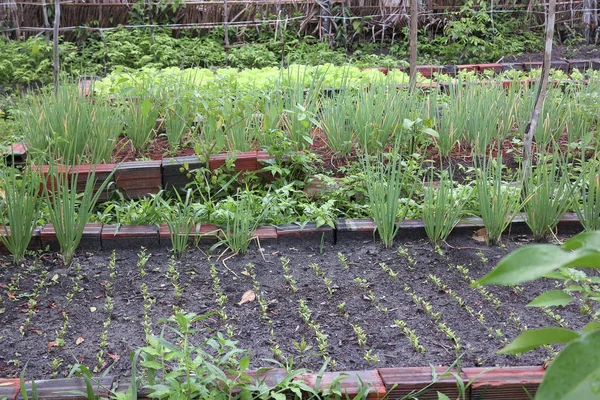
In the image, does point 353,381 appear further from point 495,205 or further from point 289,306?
point 495,205

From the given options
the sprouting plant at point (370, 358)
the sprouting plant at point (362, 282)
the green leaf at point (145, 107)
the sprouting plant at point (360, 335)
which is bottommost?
the sprouting plant at point (370, 358)

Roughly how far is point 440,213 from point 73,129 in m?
2.24

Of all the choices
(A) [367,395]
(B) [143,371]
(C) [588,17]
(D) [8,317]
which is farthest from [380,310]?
(C) [588,17]

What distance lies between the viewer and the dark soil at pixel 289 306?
2.38 metres

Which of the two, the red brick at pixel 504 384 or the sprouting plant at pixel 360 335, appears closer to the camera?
the red brick at pixel 504 384

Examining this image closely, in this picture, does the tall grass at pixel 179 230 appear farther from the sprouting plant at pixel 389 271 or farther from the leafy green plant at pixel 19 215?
the sprouting plant at pixel 389 271

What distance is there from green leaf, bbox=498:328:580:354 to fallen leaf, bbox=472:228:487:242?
8.13ft

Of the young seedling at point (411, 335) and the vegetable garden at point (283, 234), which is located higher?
the vegetable garden at point (283, 234)

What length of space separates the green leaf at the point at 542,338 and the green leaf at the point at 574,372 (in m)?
0.13

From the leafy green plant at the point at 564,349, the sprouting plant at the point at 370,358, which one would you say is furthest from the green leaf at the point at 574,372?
the sprouting plant at the point at 370,358

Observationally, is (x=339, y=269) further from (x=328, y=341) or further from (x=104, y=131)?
(x=104, y=131)

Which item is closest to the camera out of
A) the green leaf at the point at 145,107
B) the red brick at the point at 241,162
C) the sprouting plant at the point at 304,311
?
the sprouting plant at the point at 304,311

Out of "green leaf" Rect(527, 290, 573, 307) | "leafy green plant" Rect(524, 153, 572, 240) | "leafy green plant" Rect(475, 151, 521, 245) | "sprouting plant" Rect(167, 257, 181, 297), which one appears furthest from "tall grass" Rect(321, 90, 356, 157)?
"green leaf" Rect(527, 290, 573, 307)

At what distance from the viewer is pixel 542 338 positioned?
0.94 m
